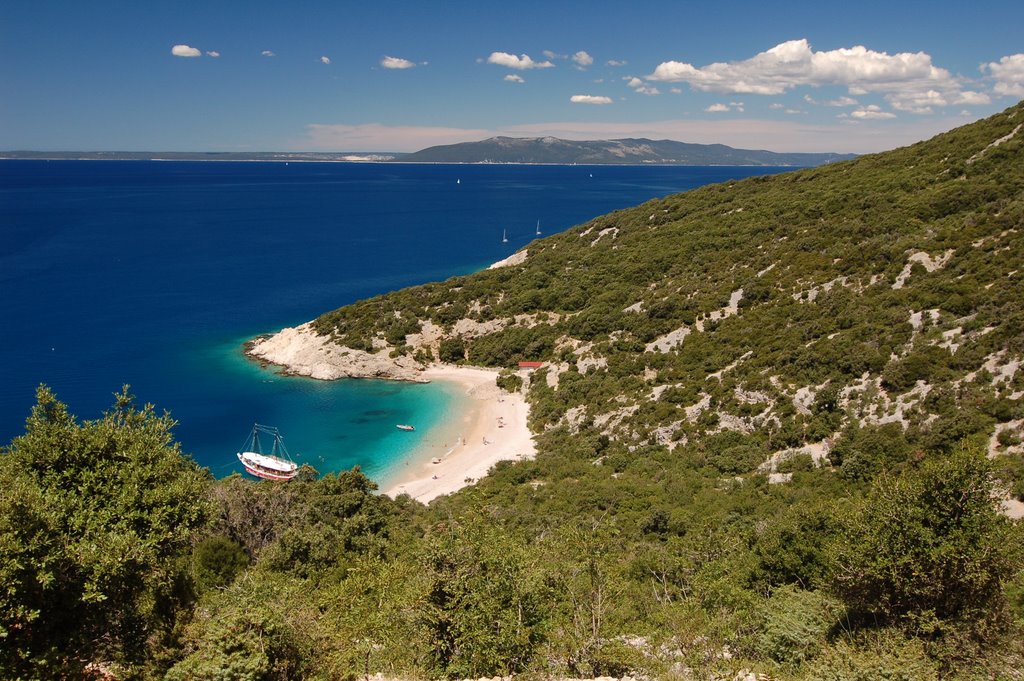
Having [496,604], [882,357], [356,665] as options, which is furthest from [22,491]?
[882,357]

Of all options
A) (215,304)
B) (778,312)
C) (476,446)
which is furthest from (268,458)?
(215,304)

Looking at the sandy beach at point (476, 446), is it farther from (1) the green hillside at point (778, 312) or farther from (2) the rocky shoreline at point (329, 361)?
(2) the rocky shoreline at point (329, 361)

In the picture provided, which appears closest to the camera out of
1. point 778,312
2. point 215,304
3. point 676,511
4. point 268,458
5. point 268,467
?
point 676,511

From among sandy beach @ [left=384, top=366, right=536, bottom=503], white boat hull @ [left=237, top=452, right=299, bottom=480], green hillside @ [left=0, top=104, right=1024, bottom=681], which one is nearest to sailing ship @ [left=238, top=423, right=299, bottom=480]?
white boat hull @ [left=237, top=452, right=299, bottom=480]

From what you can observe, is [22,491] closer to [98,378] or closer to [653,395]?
[653,395]

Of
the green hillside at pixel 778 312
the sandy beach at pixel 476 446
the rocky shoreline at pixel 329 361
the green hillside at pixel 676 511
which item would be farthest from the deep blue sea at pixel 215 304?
the green hillside at pixel 676 511

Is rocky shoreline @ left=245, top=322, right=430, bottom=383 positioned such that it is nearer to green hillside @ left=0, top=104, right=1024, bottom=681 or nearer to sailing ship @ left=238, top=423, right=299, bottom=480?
green hillside @ left=0, top=104, right=1024, bottom=681

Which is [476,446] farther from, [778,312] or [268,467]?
[778,312]
